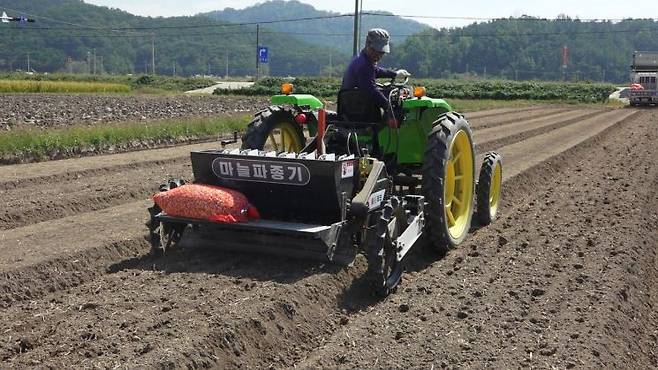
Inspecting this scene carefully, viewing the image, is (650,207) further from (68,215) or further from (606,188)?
(68,215)

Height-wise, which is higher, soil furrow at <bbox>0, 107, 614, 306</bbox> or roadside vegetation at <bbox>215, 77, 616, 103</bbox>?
roadside vegetation at <bbox>215, 77, 616, 103</bbox>

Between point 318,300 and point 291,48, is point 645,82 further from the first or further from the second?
point 291,48

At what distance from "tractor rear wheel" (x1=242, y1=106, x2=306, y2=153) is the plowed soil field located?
129 cm

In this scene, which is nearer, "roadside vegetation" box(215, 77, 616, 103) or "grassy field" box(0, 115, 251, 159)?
"grassy field" box(0, 115, 251, 159)

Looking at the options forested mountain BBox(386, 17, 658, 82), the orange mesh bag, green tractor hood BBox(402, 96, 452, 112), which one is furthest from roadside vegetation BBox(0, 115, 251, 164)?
forested mountain BBox(386, 17, 658, 82)

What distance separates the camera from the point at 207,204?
5.33m

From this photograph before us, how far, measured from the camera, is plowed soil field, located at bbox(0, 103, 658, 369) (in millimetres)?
4145

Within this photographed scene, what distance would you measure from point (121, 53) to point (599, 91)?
10128 centimetres

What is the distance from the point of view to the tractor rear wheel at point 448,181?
5.97 m

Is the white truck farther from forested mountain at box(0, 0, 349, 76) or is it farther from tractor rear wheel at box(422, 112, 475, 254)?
forested mountain at box(0, 0, 349, 76)

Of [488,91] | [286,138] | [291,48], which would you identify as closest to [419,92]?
[286,138]

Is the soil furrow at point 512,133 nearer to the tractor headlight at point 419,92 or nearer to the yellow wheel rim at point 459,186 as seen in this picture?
the yellow wheel rim at point 459,186

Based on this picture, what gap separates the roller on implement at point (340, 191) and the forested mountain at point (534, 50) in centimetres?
8495

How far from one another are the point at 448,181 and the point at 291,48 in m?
160
